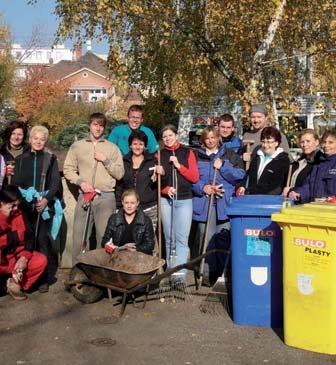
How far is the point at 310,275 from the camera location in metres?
4.78

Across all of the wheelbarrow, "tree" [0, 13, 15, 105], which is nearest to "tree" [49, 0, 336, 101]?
the wheelbarrow

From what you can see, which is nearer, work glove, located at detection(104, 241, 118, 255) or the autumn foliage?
work glove, located at detection(104, 241, 118, 255)

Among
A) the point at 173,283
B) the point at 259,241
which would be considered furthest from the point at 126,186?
the point at 259,241

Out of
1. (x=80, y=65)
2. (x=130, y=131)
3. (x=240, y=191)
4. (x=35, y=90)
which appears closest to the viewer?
(x=240, y=191)

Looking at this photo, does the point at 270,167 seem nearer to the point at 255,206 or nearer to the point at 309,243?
the point at 255,206

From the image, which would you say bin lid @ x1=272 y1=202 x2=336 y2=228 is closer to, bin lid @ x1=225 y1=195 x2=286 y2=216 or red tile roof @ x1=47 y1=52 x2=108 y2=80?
bin lid @ x1=225 y1=195 x2=286 y2=216

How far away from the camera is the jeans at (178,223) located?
22.3 feet

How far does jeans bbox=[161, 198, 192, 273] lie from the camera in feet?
22.3

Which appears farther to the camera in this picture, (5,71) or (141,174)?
(5,71)

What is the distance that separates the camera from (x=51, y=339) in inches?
208

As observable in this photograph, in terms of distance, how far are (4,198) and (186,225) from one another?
1.97m

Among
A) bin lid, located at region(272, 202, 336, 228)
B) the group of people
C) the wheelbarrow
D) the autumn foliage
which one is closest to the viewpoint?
bin lid, located at region(272, 202, 336, 228)

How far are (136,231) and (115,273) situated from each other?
0.70m

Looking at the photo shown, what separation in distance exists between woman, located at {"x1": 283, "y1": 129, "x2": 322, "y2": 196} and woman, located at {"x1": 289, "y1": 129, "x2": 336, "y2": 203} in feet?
0.29
